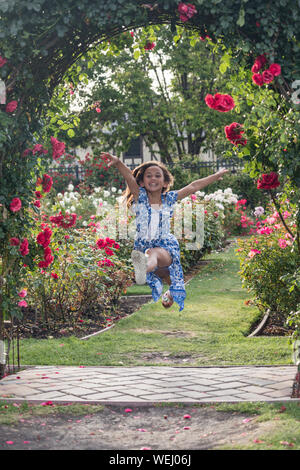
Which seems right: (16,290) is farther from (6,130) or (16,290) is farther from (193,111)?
(193,111)

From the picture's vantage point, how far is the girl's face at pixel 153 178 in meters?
6.17

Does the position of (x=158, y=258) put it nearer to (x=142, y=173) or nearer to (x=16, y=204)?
(x=142, y=173)

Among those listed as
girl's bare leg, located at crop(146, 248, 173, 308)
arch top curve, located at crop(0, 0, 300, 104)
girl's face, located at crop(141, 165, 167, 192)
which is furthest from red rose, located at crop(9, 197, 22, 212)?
girl's face, located at crop(141, 165, 167, 192)

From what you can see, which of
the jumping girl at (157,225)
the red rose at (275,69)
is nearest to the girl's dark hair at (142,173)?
the jumping girl at (157,225)

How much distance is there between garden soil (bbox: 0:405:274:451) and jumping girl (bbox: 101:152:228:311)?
5.34 ft

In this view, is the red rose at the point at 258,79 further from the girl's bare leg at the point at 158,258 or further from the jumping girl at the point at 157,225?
the girl's bare leg at the point at 158,258

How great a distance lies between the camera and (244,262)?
765 cm

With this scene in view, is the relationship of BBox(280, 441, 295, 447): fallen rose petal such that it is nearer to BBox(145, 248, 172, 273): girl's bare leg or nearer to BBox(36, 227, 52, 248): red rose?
BBox(145, 248, 172, 273): girl's bare leg

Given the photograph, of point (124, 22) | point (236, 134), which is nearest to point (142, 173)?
point (236, 134)

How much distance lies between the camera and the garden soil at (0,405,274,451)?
13.1ft

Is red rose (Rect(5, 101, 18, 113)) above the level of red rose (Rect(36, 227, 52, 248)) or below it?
above

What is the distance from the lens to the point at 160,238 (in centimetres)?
609

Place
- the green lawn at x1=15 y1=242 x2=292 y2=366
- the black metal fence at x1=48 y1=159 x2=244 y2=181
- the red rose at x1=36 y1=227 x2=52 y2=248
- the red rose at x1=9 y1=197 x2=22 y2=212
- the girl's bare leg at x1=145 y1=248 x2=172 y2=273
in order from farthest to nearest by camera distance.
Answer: the black metal fence at x1=48 y1=159 x2=244 y2=181 → the green lawn at x1=15 y1=242 x2=292 y2=366 → the girl's bare leg at x1=145 y1=248 x2=172 y2=273 → the red rose at x1=36 y1=227 x2=52 y2=248 → the red rose at x1=9 y1=197 x2=22 y2=212

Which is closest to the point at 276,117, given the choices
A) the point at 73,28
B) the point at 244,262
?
the point at 73,28
